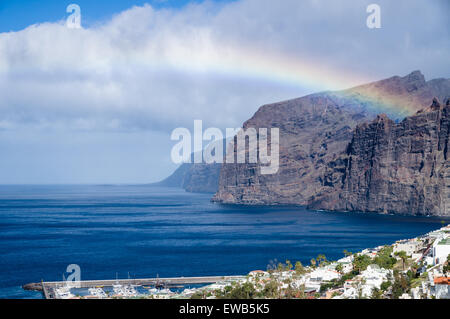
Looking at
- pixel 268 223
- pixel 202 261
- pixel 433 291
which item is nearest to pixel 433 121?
pixel 268 223

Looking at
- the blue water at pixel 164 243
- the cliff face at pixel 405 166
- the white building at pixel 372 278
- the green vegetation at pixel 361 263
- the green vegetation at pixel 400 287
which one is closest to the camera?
the green vegetation at pixel 400 287

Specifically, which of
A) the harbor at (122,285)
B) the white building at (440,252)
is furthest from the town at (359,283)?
the harbor at (122,285)

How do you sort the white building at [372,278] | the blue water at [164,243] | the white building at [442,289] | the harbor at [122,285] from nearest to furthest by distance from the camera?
the white building at [442,289] → the white building at [372,278] → the harbor at [122,285] → the blue water at [164,243]

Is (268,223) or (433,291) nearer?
(433,291)

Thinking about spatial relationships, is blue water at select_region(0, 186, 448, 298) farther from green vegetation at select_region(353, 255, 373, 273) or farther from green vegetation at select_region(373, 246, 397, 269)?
green vegetation at select_region(373, 246, 397, 269)

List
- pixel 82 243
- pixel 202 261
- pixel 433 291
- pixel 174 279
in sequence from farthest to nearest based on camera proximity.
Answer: pixel 82 243 < pixel 202 261 < pixel 174 279 < pixel 433 291

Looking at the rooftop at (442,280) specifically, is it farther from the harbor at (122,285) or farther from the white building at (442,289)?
the harbor at (122,285)

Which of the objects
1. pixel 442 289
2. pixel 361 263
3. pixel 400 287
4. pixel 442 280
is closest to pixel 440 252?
pixel 361 263

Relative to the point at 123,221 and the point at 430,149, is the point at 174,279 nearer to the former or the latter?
the point at 123,221
